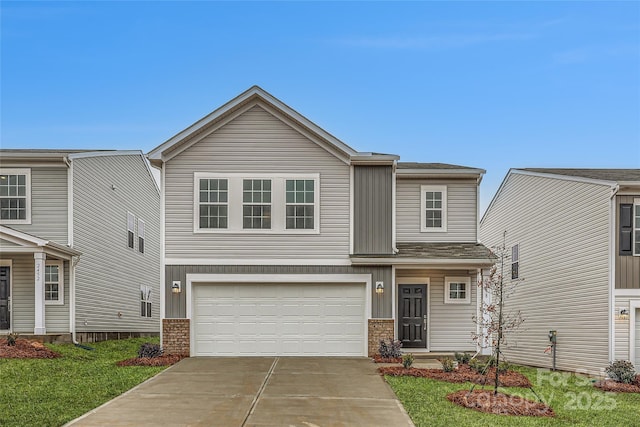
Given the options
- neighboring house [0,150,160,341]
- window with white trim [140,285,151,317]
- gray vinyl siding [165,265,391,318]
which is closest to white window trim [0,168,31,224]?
neighboring house [0,150,160,341]

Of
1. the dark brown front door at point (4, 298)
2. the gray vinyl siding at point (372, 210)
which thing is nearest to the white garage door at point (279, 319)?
the gray vinyl siding at point (372, 210)

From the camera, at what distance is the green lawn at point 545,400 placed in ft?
31.1

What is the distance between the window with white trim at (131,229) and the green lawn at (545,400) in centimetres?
1416

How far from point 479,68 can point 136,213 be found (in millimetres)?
15218

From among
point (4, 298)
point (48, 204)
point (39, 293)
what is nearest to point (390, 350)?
point (39, 293)

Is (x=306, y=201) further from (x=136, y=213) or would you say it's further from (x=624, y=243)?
(x=136, y=213)

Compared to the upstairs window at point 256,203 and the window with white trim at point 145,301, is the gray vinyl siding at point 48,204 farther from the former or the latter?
the window with white trim at point 145,301

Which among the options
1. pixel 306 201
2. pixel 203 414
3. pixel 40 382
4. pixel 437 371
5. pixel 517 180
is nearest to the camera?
pixel 203 414

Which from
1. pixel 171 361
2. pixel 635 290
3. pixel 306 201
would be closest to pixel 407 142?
pixel 306 201

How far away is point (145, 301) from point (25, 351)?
11.4 metres

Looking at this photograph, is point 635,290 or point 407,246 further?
point 407,246

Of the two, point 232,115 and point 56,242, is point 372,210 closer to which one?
point 232,115

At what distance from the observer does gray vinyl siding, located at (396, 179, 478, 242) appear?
63.2 feet

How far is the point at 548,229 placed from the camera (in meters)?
18.9
